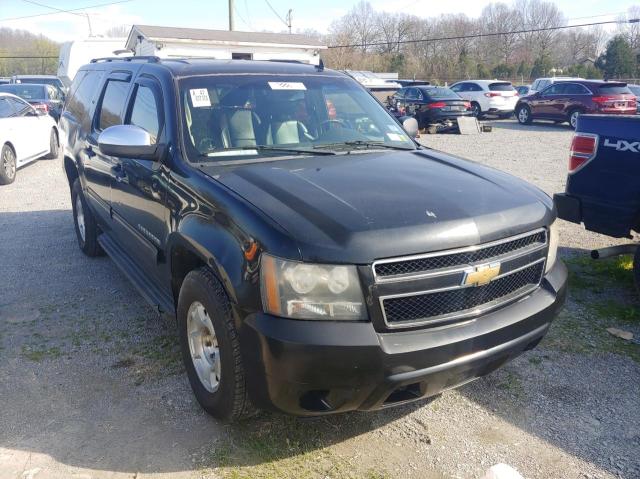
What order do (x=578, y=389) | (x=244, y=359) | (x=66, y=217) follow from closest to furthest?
(x=244, y=359), (x=578, y=389), (x=66, y=217)

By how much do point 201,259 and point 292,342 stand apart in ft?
2.74

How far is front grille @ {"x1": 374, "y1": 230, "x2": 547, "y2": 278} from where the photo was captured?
2521mm

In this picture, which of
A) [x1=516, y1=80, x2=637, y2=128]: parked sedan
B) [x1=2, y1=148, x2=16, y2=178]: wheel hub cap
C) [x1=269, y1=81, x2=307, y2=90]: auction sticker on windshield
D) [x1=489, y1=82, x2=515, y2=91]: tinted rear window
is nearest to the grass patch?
[x1=269, y1=81, x2=307, y2=90]: auction sticker on windshield

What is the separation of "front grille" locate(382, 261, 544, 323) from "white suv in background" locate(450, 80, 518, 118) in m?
22.2

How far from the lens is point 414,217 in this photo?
266cm

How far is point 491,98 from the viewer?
937 inches

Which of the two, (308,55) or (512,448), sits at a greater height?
(308,55)

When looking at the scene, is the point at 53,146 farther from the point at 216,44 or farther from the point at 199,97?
the point at 199,97

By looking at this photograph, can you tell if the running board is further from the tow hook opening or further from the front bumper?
the tow hook opening

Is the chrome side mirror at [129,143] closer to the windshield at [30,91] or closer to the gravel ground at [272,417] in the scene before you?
the gravel ground at [272,417]

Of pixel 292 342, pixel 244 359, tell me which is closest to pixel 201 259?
pixel 244 359

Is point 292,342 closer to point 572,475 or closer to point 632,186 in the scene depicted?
point 572,475

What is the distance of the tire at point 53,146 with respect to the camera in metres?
13.5

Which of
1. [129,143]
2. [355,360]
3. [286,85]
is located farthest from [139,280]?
[355,360]
